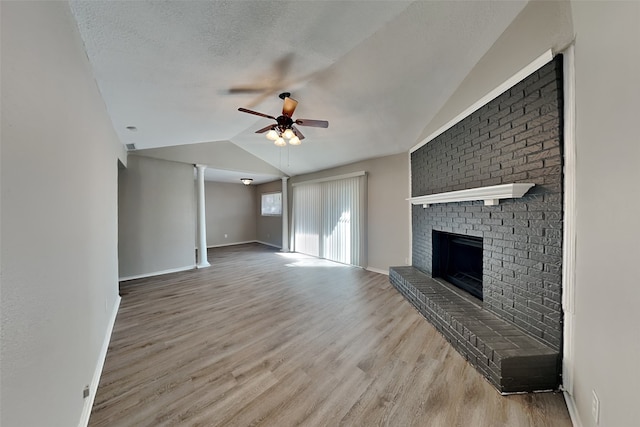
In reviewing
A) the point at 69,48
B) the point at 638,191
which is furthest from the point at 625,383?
the point at 69,48

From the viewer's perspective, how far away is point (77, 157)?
1429 millimetres

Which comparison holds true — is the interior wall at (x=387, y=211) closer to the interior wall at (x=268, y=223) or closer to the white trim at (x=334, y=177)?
the white trim at (x=334, y=177)

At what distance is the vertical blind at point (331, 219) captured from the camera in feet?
16.2

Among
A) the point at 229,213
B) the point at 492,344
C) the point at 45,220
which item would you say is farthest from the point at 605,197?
the point at 229,213

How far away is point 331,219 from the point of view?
5.61 meters

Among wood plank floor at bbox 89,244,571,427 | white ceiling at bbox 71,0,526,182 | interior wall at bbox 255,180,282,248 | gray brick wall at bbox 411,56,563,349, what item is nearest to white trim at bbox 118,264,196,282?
wood plank floor at bbox 89,244,571,427

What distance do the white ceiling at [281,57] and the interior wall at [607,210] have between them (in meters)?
0.91

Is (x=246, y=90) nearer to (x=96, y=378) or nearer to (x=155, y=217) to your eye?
Result: (x=96, y=378)

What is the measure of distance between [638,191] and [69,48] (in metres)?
2.86

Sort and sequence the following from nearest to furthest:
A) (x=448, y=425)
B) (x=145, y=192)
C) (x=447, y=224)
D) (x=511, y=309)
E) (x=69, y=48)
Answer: (x=69, y=48) → (x=448, y=425) → (x=511, y=309) → (x=447, y=224) → (x=145, y=192)

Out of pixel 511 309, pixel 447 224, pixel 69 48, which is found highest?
pixel 69 48

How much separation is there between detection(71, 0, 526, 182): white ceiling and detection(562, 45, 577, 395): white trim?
76 centimetres

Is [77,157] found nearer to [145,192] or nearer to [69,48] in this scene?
[69,48]

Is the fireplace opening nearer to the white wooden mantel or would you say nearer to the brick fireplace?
the brick fireplace
